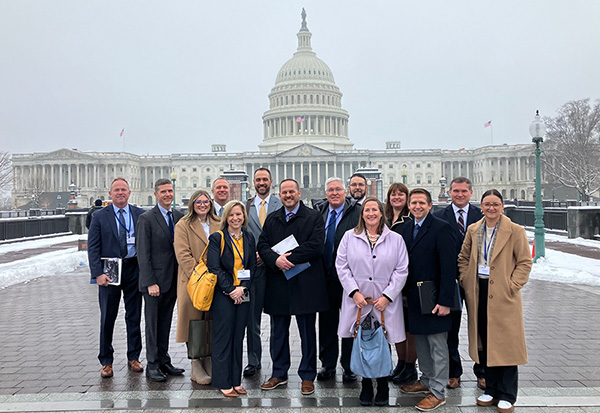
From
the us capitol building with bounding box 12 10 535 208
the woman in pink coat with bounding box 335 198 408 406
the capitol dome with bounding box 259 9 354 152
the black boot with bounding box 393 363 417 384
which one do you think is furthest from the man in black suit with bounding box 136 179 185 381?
the capitol dome with bounding box 259 9 354 152

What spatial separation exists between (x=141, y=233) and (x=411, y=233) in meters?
3.41

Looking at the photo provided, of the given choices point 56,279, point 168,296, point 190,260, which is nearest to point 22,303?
point 56,279

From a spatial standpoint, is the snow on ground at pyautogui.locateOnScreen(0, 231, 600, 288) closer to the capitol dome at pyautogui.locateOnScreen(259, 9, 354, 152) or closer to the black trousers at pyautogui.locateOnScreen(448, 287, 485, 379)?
the black trousers at pyautogui.locateOnScreen(448, 287, 485, 379)

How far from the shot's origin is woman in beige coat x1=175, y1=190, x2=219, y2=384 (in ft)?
21.2

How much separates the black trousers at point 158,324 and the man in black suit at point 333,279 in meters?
2.06

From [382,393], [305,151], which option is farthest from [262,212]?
[305,151]

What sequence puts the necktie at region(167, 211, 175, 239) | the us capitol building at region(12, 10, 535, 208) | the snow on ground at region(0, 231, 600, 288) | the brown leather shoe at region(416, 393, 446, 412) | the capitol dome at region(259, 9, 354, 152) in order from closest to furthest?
the brown leather shoe at region(416, 393, 446, 412)
the necktie at region(167, 211, 175, 239)
the snow on ground at region(0, 231, 600, 288)
the us capitol building at region(12, 10, 535, 208)
the capitol dome at region(259, 9, 354, 152)

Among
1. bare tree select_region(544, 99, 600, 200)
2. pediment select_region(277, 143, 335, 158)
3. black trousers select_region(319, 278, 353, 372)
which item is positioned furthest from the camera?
pediment select_region(277, 143, 335, 158)

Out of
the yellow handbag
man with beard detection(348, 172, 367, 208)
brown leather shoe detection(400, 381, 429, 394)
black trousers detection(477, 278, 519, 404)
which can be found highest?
man with beard detection(348, 172, 367, 208)

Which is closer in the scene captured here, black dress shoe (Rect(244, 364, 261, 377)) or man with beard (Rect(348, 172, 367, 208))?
black dress shoe (Rect(244, 364, 261, 377))

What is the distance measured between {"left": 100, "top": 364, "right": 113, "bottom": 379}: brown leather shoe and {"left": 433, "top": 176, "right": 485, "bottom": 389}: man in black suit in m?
4.26

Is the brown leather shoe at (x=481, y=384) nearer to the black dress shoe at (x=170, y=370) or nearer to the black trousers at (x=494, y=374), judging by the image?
the black trousers at (x=494, y=374)

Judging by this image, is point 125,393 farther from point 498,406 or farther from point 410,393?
point 498,406

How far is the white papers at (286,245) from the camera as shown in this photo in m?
6.28
